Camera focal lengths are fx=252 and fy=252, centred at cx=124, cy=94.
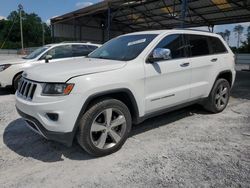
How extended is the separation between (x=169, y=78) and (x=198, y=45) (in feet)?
4.38

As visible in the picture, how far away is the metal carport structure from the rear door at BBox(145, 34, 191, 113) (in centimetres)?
779

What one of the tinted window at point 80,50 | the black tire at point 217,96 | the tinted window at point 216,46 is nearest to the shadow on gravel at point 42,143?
the black tire at point 217,96

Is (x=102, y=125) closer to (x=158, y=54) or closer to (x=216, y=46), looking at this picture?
(x=158, y=54)

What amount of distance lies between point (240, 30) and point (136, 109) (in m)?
117

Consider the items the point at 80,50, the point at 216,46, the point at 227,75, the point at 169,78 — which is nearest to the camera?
the point at 169,78

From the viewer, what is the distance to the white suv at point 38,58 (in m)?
7.74

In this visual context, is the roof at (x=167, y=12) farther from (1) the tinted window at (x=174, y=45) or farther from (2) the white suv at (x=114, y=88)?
(2) the white suv at (x=114, y=88)

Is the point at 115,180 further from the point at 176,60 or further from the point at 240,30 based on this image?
the point at 240,30

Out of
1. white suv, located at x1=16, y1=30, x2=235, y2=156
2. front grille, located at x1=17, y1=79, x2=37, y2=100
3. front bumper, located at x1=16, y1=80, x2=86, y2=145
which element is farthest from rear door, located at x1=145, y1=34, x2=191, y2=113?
front grille, located at x1=17, y1=79, x2=37, y2=100

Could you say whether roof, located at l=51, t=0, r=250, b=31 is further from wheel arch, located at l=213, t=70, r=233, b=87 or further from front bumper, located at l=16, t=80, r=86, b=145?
front bumper, located at l=16, t=80, r=86, b=145

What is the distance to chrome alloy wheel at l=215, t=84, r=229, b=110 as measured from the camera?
573 centimetres

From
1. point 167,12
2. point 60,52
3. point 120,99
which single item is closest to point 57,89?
point 120,99

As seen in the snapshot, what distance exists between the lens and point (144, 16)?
73.7 feet

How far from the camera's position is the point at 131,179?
121 inches
